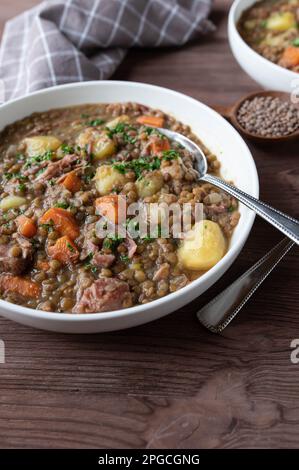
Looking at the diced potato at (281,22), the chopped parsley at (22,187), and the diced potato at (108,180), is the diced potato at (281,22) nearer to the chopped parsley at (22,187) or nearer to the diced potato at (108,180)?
the diced potato at (108,180)

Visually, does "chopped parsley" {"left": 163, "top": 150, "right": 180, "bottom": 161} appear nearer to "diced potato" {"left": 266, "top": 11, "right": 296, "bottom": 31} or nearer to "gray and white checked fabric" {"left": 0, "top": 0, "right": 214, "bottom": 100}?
"gray and white checked fabric" {"left": 0, "top": 0, "right": 214, "bottom": 100}

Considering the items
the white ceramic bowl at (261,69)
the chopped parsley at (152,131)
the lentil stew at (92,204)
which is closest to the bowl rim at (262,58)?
the white ceramic bowl at (261,69)

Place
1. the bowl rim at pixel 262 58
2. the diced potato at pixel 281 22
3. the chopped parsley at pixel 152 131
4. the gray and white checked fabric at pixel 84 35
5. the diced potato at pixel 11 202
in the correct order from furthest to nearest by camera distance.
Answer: the diced potato at pixel 281 22
the gray and white checked fabric at pixel 84 35
the bowl rim at pixel 262 58
the chopped parsley at pixel 152 131
the diced potato at pixel 11 202

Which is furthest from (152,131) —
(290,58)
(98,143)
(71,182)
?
(290,58)

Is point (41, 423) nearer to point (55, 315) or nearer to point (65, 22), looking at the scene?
point (55, 315)

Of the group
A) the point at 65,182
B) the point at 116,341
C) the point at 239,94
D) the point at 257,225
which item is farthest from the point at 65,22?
the point at 116,341

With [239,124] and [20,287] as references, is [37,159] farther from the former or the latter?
[239,124]
